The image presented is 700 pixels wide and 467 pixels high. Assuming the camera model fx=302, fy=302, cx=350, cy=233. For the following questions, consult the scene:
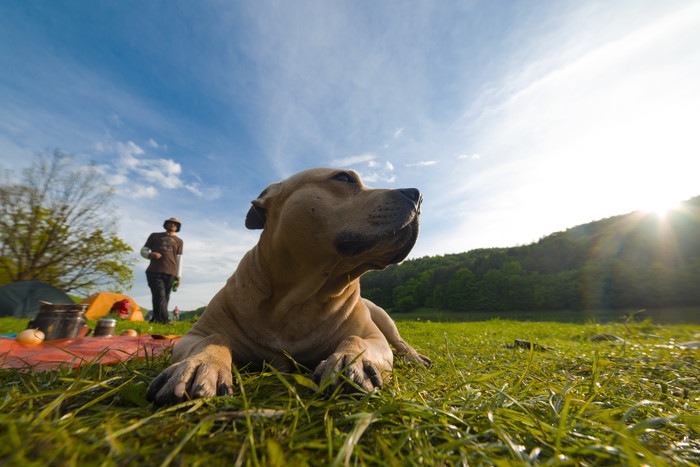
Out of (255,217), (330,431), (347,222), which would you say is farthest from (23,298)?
(330,431)

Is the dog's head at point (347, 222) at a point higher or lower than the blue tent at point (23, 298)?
lower

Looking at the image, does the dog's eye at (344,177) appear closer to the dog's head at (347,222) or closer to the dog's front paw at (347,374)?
the dog's head at (347,222)

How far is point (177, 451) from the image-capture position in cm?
66

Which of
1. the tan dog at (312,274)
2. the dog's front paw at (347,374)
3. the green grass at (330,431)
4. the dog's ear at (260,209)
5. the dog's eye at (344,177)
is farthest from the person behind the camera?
the dog's ear at (260,209)

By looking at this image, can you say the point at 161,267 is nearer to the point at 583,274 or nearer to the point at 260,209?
the point at 260,209

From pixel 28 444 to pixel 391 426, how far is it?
34.0 inches

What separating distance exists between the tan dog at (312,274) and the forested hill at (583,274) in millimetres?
26225

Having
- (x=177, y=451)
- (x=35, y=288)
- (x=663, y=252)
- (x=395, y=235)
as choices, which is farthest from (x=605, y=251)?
(x=35, y=288)

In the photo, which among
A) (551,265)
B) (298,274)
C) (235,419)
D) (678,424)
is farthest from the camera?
(551,265)

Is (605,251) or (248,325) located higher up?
(605,251)

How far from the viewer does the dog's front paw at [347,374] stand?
1152 millimetres

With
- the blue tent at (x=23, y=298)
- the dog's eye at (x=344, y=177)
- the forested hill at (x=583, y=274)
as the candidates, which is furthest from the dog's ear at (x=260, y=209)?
the forested hill at (x=583, y=274)

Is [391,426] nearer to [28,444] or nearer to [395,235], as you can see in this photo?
[28,444]

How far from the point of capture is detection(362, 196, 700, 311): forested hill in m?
20.5
